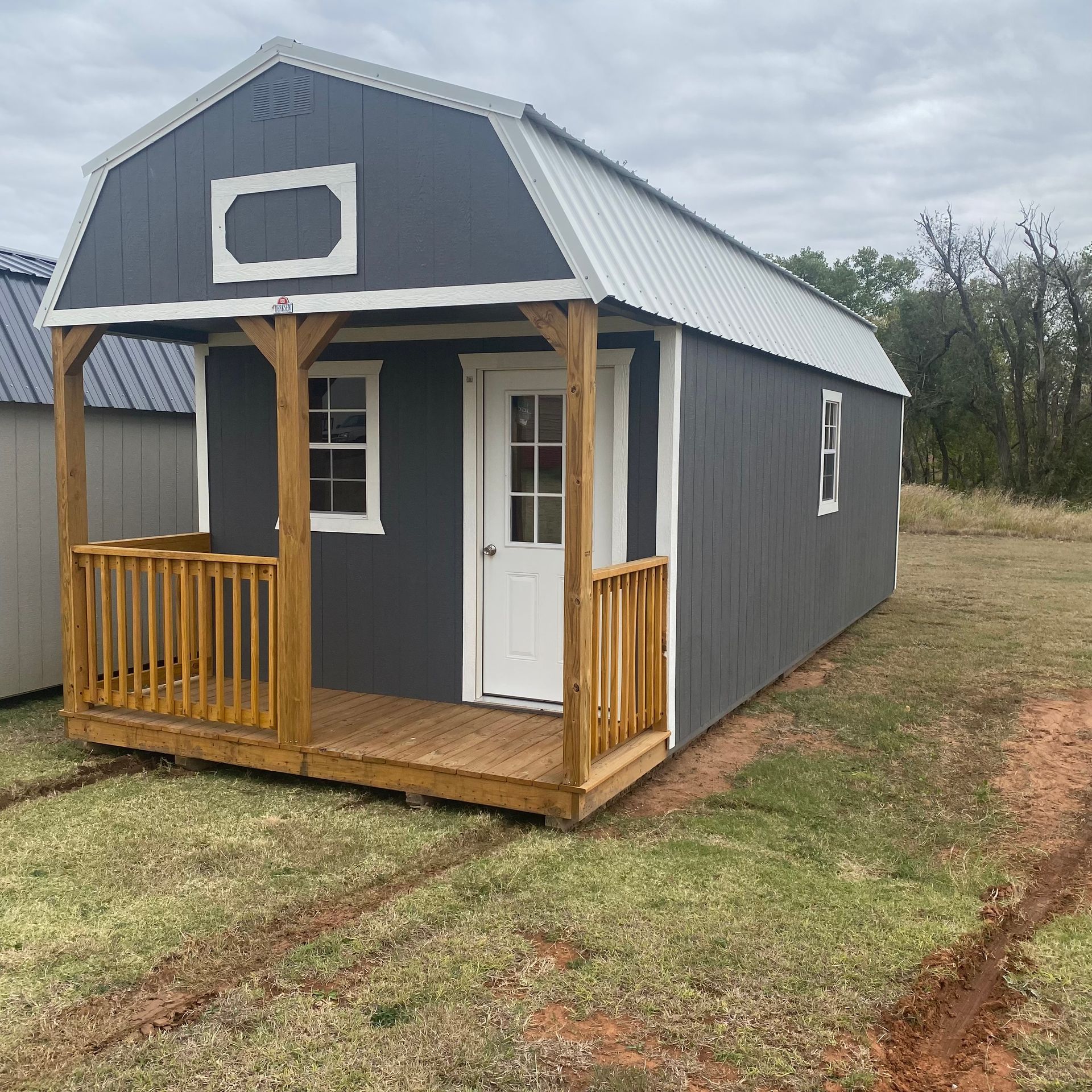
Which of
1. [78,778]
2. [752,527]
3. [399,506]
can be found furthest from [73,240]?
[752,527]

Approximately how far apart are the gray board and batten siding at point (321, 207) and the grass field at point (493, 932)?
2.52 metres

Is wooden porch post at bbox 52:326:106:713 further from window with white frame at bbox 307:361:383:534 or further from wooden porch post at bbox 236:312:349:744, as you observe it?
Answer: window with white frame at bbox 307:361:383:534

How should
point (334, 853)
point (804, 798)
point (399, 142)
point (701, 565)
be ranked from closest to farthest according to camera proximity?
point (334, 853), point (399, 142), point (804, 798), point (701, 565)

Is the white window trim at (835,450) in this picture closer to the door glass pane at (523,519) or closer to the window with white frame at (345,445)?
the door glass pane at (523,519)

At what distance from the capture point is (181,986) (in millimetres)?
3215

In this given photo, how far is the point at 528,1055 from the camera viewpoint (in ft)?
9.30

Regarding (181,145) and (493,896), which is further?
(181,145)

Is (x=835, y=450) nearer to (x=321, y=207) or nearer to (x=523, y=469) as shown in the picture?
(x=523, y=469)

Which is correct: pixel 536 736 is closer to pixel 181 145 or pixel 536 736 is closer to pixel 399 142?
pixel 399 142

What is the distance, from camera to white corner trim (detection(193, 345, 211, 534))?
6.71 m

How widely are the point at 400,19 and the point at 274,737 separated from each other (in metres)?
7.72

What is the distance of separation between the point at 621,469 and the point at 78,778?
130 inches

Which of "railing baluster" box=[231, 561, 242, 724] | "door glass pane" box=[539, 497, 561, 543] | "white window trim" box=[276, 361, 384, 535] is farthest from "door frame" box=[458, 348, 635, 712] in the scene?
"railing baluster" box=[231, 561, 242, 724]

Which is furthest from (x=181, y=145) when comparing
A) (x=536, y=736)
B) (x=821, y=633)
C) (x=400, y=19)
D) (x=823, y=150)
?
(x=823, y=150)
